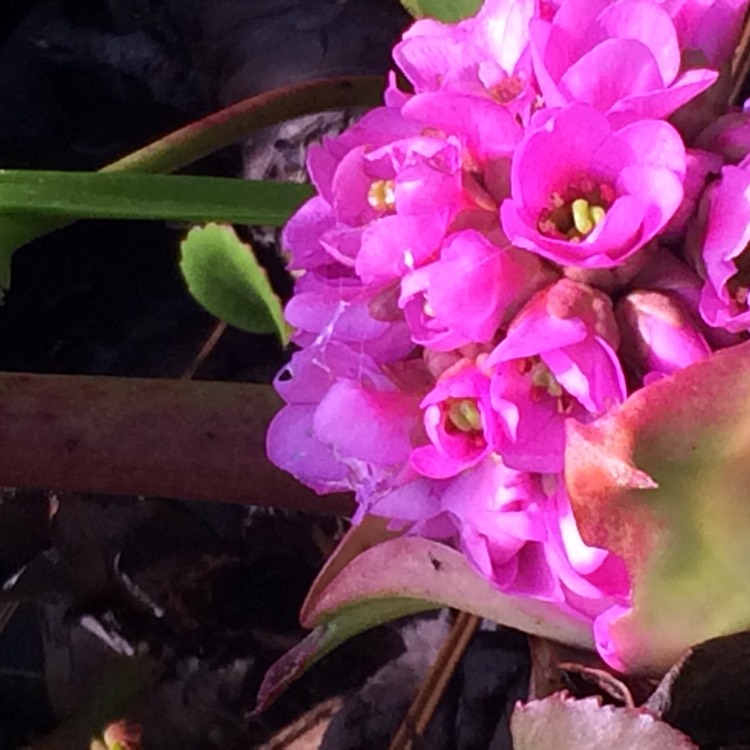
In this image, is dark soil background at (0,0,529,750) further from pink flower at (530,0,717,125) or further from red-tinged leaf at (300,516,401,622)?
pink flower at (530,0,717,125)

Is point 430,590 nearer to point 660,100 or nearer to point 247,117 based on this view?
point 660,100

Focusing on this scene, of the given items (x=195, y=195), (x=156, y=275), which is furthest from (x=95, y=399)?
(x=156, y=275)

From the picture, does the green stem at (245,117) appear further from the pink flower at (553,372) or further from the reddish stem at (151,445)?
the pink flower at (553,372)

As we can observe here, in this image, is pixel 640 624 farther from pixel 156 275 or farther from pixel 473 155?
pixel 156 275

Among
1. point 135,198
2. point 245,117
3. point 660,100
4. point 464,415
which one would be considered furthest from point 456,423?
point 245,117

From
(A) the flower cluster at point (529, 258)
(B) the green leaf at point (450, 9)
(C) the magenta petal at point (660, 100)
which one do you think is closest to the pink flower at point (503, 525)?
(A) the flower cluster at point (529, 258)
